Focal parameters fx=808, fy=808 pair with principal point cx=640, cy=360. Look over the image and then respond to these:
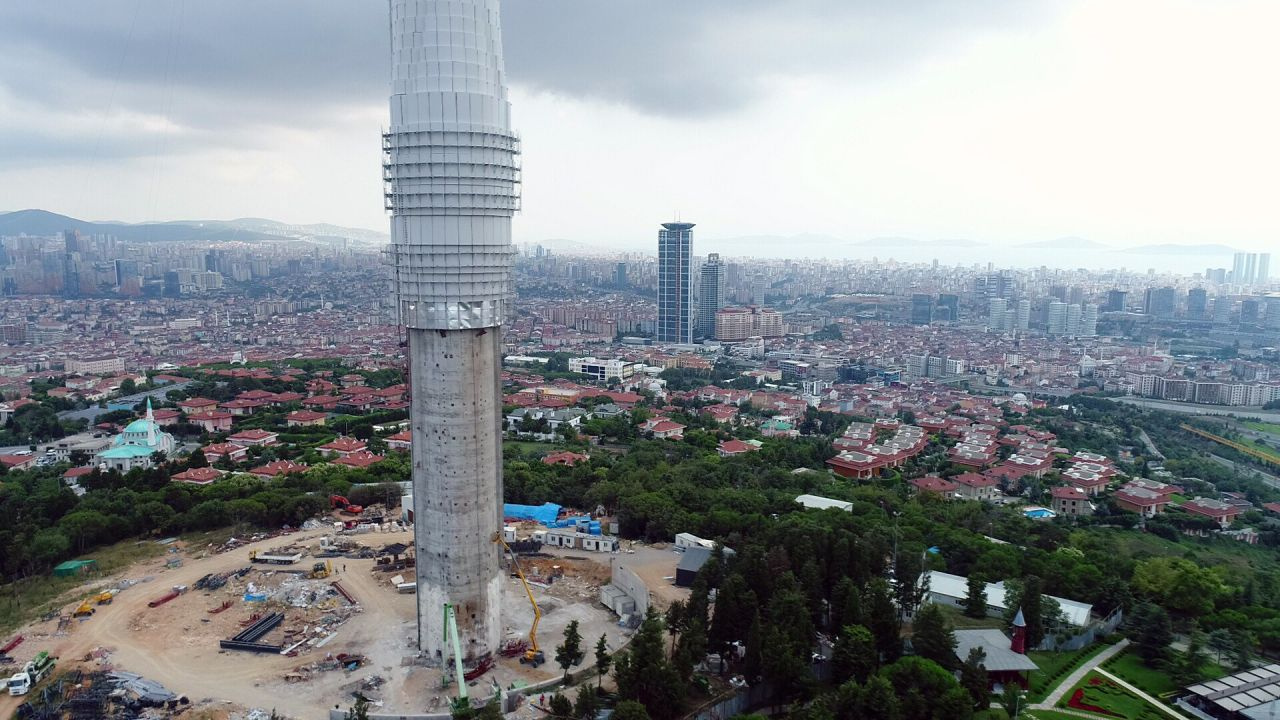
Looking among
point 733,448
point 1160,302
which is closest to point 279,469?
point 733,448

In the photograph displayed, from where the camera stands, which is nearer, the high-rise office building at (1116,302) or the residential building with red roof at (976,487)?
the residential building with red roof at (976,487)

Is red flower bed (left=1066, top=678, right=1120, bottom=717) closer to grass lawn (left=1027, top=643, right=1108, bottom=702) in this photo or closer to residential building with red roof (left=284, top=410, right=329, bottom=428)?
grass lawn (left=1027, top=643, right=1108, bottom=702)

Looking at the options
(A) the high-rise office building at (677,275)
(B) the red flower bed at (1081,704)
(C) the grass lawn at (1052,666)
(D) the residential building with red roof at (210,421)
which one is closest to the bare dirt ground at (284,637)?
(C) the grass lawn at (1052,666)

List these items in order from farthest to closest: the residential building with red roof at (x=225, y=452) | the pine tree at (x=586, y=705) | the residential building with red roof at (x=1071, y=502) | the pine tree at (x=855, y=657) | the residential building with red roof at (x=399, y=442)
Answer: the residential building with red roof at (x=399, y=442) < the residential building with red roof at (x=225, y=452) < the residential building with red roof at (x=1071, y=502) < the pine tree at (x=855, y=657) < the pine tree at (x=586, y=705)

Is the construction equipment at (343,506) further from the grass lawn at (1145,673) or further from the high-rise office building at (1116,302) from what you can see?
the high-rise office building at (1116,302)

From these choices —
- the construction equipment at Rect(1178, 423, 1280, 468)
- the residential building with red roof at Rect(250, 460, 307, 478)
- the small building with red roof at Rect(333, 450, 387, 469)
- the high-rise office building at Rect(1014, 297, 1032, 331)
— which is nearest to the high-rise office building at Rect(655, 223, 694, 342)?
the construction equipment at Rect(1178, 423, 1280, 468)

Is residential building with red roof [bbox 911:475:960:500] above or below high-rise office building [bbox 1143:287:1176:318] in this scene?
below
